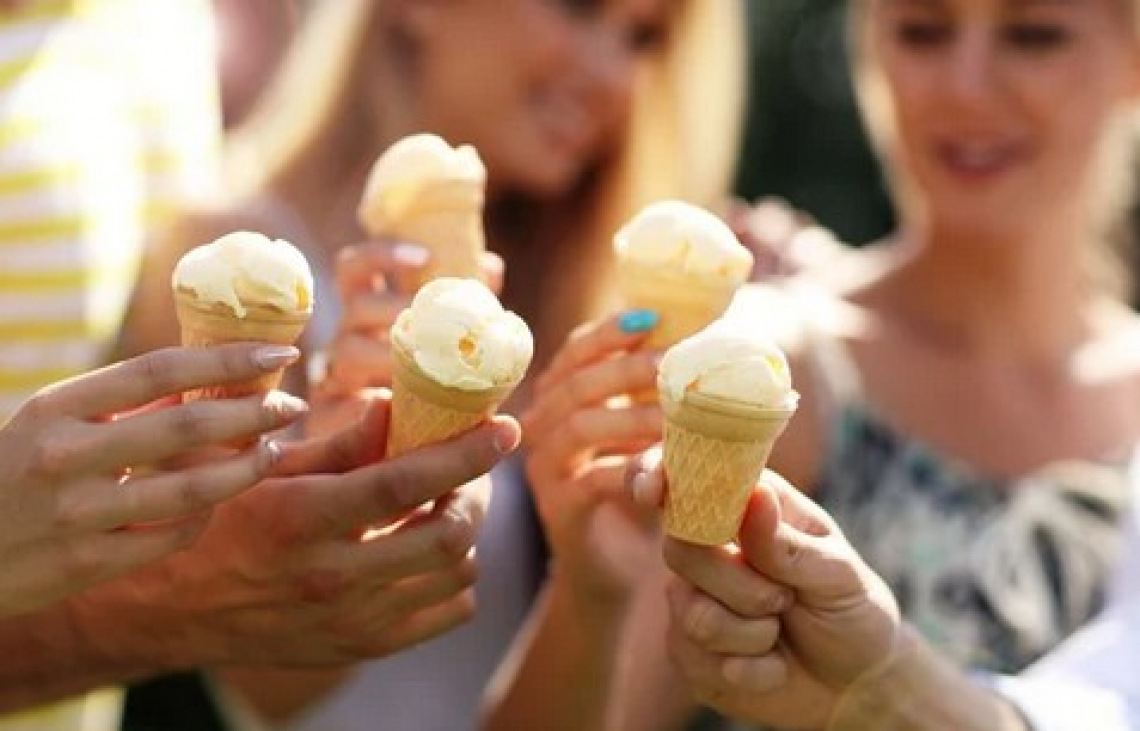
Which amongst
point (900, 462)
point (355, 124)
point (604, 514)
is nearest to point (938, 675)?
point (604, 514)

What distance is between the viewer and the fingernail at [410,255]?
2199 millimetres

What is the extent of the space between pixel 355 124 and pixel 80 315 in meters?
1.04

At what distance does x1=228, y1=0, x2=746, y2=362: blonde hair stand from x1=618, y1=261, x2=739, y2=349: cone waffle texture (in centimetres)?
120

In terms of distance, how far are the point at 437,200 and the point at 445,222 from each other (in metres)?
0.03

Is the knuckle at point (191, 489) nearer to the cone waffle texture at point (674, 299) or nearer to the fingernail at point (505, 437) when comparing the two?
the fingernail at point (505, 437)

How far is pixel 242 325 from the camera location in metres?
1.81

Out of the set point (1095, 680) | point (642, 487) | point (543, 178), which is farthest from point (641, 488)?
point (543, 178)

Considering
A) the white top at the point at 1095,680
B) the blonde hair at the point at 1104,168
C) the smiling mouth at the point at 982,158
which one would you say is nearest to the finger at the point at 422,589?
the white top at the point at 1095,680

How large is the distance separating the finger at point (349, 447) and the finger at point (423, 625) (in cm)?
22

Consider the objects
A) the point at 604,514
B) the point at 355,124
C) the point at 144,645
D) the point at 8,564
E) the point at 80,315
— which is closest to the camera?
the point at 8,564

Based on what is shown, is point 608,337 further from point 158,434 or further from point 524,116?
point 524,116

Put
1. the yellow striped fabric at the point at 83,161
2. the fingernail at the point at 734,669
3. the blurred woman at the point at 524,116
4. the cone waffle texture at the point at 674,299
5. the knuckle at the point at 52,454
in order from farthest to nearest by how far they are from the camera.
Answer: the blurred woman at the point at 524,116
the yellow striped fabric at the point at 83,161
the cone waffle texture at the point at 674,299
the fingernail at the point at 734,669
the knuckle at the point at 52,454

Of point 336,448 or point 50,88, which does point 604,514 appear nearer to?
point 336,448

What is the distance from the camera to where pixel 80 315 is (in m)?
2.52
